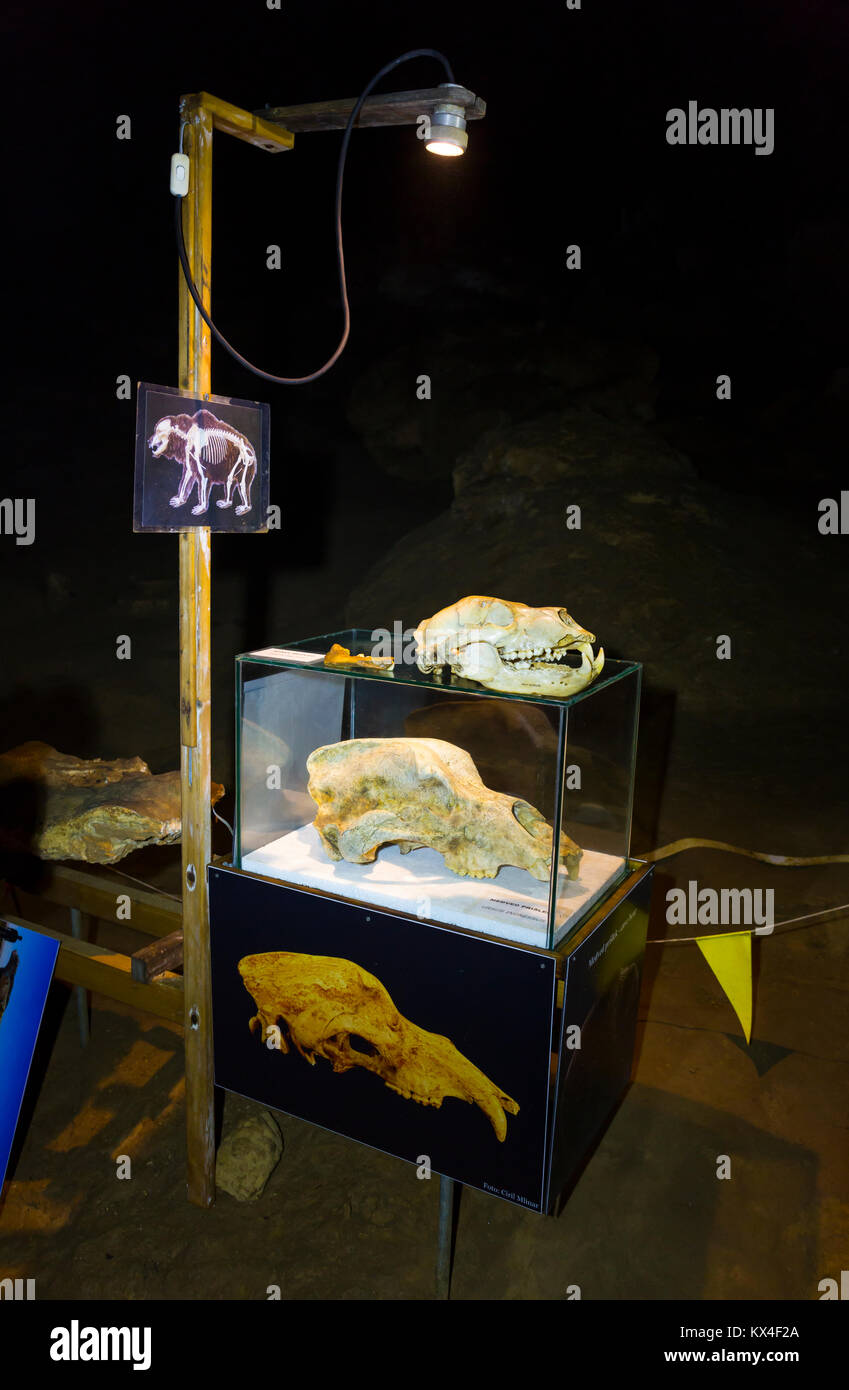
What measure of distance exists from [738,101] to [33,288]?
22.6 feet

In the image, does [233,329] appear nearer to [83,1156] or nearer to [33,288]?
[33,288]

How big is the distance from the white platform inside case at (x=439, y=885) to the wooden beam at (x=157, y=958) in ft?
1.70

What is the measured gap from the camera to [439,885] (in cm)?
274

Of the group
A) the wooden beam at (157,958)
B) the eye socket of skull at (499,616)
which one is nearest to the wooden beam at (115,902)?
the wooden beam at (157,958)

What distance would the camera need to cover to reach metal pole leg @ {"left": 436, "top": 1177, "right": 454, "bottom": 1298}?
9.11 ft

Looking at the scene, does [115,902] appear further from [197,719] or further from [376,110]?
[376,110]

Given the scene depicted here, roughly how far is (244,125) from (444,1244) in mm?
3314

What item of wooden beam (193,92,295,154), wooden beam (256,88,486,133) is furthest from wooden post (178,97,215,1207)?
wooden beam (256,88,486,133)

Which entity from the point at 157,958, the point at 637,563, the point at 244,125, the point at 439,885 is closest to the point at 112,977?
the point at 157,958

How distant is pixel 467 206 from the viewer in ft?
32.9

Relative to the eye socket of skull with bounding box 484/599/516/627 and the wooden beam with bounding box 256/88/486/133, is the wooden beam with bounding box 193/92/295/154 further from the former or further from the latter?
the eye socket of skull with bounding box 484/599/516/627

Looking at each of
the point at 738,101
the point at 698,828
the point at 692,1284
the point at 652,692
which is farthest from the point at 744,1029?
the point at 738,101

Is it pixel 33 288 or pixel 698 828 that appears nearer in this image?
pixel 698 828

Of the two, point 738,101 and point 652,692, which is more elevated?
point 738,101
